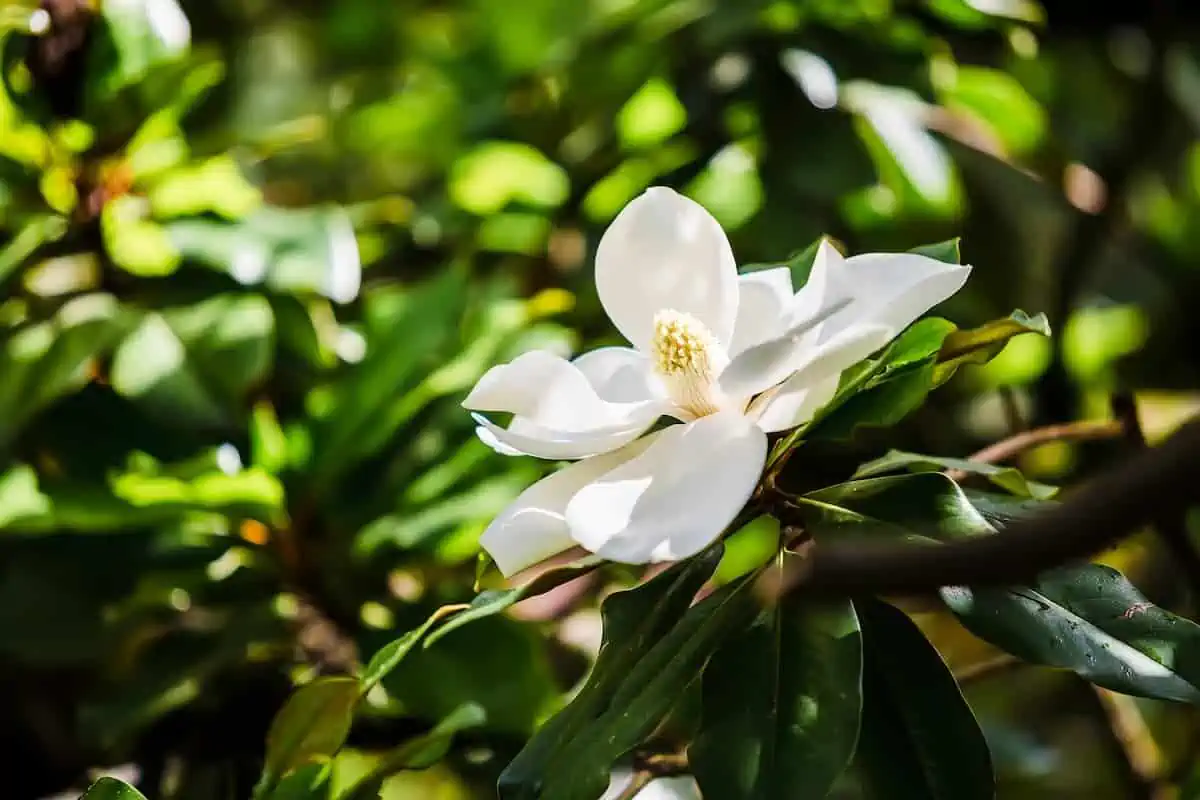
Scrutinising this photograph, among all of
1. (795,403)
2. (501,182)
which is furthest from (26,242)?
(795,403)

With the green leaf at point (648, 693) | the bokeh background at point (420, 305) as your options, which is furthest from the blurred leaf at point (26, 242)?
the green leaf at point (648, 693)

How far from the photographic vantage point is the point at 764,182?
0.99m

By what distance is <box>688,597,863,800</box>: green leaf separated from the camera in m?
0.45

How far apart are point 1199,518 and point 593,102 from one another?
0.68m

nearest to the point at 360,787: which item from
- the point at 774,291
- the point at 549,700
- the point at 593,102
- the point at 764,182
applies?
the point at 549,700

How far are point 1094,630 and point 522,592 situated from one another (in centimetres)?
24

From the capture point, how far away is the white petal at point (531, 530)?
0.50m

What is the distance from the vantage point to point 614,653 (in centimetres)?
52

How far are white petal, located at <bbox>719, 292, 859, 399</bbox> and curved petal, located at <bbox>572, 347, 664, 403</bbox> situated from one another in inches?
3.5

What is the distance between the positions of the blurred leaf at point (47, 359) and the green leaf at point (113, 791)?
1.11 feet

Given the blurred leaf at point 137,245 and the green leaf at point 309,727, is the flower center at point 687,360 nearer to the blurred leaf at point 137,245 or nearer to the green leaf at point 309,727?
the green leaf at point 309,727

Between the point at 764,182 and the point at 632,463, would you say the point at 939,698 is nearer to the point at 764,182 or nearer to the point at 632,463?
the point at 632,463

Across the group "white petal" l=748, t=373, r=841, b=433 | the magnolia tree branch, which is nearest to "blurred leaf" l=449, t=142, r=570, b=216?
"white petal" l=748, t=373, r=841, b=433

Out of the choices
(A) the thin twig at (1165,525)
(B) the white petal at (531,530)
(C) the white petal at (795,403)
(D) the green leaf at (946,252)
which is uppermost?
(D) the green leaf at (946,252)
